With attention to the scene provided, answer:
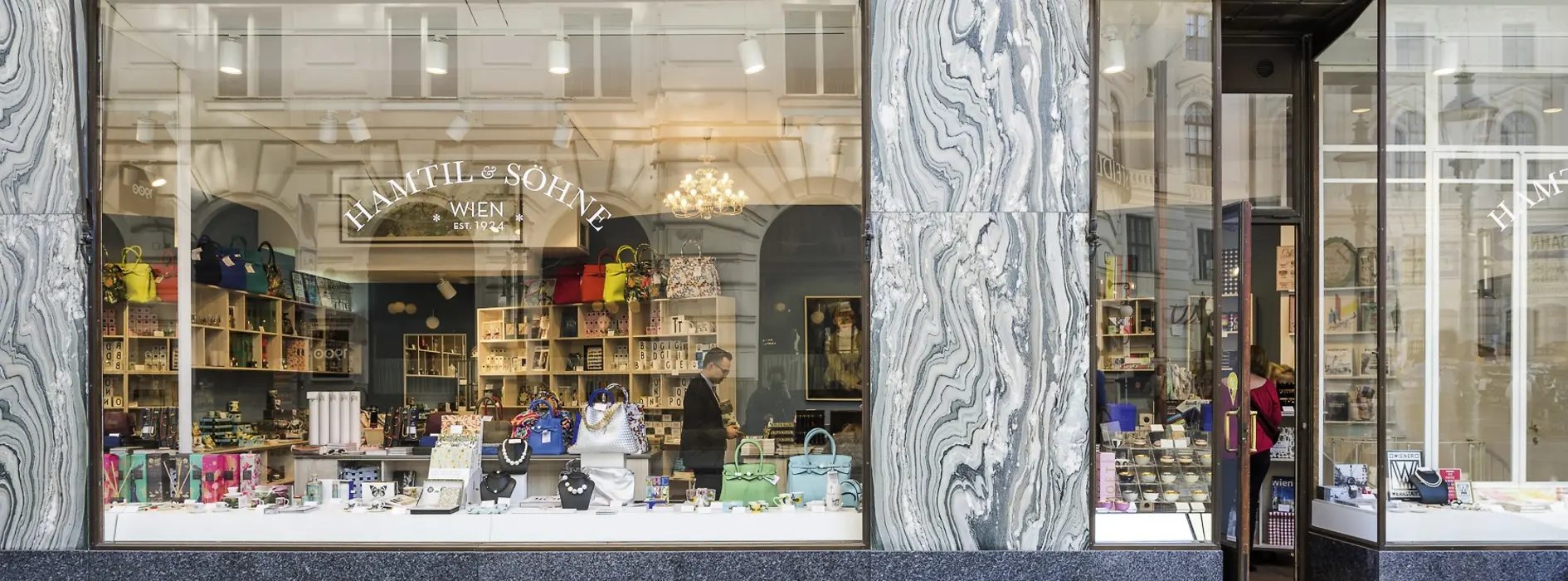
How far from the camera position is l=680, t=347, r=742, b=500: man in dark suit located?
6004mm

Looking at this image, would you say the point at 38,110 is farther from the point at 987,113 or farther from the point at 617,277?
the point at 987,113

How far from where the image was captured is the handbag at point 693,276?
7496 mm

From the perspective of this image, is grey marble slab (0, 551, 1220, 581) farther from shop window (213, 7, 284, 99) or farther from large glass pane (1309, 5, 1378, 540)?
shop window (213, 7, 284, 99)

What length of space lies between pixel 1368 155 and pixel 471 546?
492 cm

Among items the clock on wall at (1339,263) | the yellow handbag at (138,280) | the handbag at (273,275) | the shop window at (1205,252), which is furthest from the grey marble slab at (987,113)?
the handbag at (273,275)

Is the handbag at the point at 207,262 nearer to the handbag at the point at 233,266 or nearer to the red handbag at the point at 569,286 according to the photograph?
the handbag at the point at 233,266

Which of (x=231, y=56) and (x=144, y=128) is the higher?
(x=231, y=56)

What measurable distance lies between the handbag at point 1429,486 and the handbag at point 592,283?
509 cm

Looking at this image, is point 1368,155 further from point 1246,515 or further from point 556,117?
point 556,117

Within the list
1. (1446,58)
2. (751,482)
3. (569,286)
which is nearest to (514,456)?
(751,482)

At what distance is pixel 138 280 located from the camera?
6.94m

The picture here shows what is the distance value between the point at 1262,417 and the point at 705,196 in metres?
3.86

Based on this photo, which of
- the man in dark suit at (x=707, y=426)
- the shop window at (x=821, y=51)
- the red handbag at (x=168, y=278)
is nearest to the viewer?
the shop window at (x=821, y=51)

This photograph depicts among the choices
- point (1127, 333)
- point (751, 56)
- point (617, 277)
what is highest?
point (751, 56)
